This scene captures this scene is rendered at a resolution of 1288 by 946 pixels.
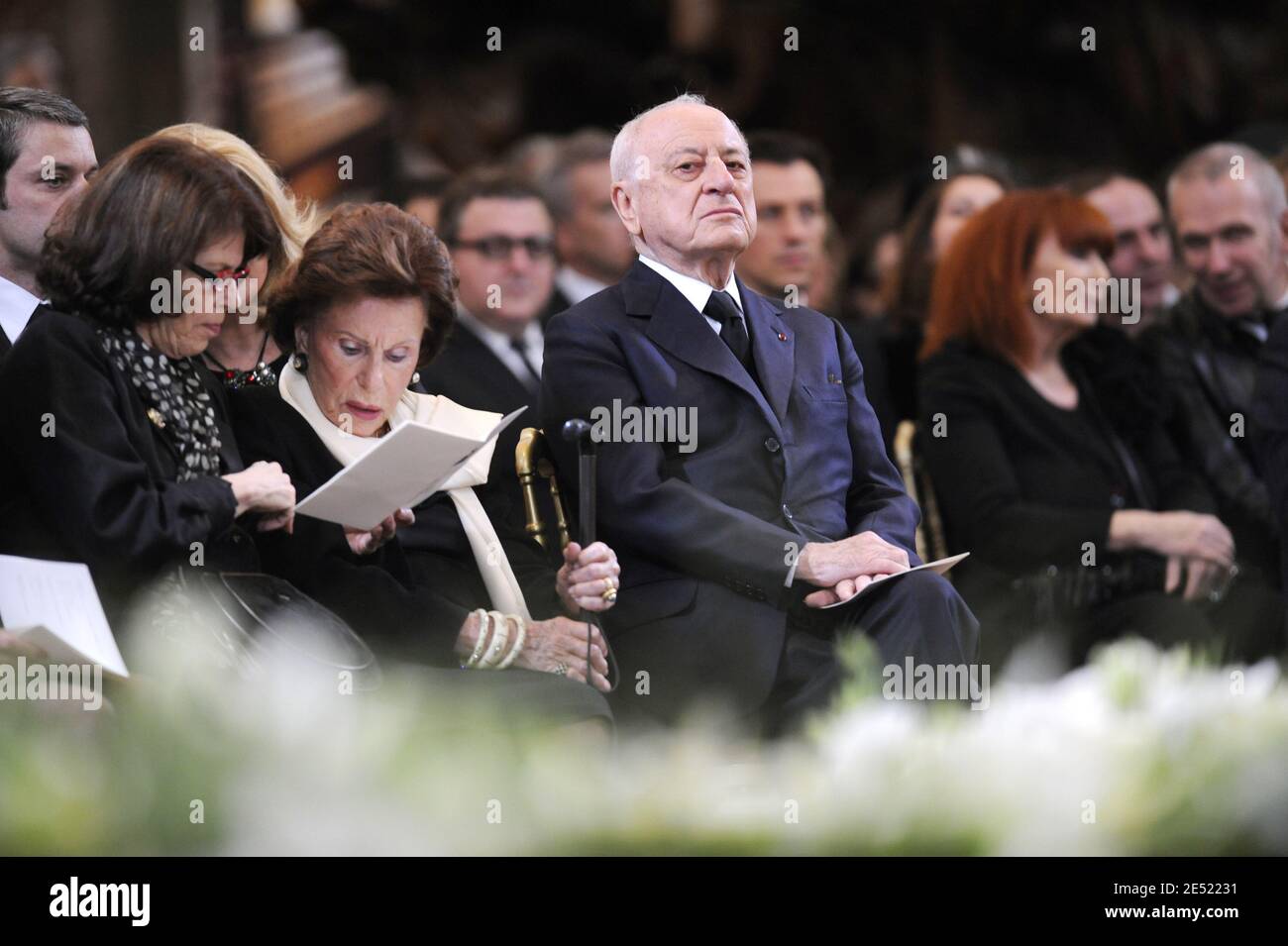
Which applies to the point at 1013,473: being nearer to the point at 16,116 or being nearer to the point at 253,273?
the point at 253,273

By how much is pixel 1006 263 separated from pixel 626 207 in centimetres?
166

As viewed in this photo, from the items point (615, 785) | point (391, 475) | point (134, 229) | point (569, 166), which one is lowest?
point (615, 785)

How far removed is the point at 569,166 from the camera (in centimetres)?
646

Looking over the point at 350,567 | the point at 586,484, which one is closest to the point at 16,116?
the point at 350,567

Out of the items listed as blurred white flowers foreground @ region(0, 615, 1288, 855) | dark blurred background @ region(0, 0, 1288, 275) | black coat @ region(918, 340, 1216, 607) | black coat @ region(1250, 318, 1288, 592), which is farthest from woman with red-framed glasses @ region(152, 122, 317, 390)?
dark blurred background @ region(0, 0, 1288, 275)

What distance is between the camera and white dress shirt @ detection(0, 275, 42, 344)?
392cm

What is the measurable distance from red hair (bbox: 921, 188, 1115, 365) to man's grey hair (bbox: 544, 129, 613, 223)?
1303 millimetres

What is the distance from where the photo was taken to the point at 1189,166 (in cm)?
621

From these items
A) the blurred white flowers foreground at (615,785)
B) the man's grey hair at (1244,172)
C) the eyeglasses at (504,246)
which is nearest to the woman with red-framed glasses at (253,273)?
the blurred white flowers foreground at (615,785)

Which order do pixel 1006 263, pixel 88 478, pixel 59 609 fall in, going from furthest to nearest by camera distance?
1. pixel 1006 263
2. pixel 88 478
3. pixel 59 609

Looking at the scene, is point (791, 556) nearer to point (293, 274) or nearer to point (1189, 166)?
point (293, 274)

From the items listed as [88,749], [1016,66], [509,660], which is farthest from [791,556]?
[1016,66]

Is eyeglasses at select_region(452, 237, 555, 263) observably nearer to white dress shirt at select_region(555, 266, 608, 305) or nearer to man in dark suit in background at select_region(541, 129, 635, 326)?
man in dark suit in background at select_region(541, 129, 635, 326)

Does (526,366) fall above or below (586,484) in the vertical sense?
above
